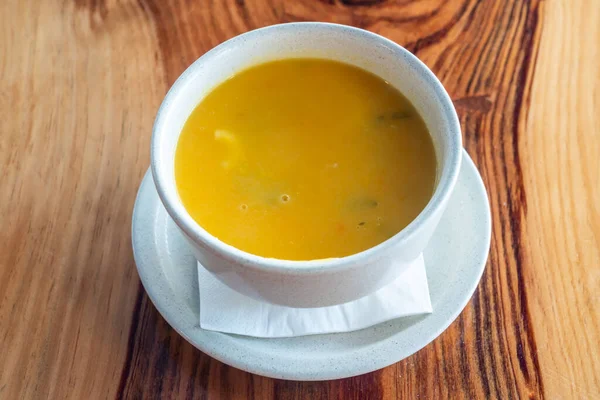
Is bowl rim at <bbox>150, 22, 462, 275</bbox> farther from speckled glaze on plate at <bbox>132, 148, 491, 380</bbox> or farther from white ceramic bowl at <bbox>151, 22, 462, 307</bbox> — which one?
speckled glaze on plate at <bbox>132, 148, 491, 380</bbox>

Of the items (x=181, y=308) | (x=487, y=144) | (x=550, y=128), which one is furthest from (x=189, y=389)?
(x=550, y=128)

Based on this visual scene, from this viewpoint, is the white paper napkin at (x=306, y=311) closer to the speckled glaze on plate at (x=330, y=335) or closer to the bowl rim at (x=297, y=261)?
the speckled glaze on plate at (x=330, y=335)

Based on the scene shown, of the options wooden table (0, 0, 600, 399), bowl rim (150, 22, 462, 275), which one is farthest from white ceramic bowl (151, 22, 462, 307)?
wooden table (0, 0, 600, 399)

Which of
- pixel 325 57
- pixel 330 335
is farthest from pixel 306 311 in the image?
pixel 325 57

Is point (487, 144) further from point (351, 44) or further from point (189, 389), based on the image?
point (189, 389)

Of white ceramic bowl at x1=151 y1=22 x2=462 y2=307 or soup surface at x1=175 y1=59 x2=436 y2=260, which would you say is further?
soup surface at x1=175 y1=59 x2=436 y2=260

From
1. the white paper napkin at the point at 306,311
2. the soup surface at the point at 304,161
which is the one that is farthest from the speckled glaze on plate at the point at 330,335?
the soup surface at the point at 304,161

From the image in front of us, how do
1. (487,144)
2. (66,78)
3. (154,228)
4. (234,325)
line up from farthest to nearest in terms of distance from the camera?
(66,78), (487,144), (154,228), (234,325)
